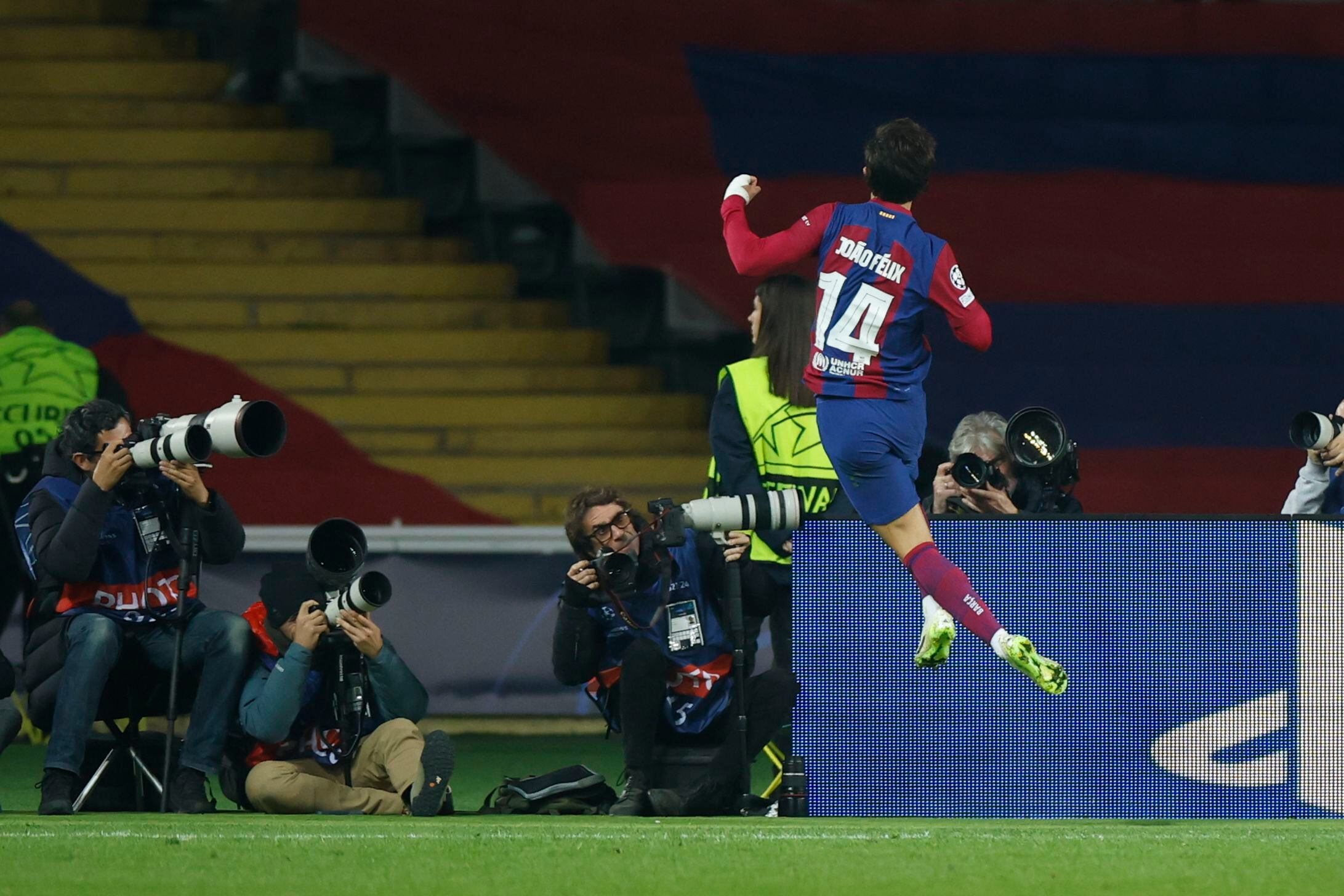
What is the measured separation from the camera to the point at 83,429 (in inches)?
203

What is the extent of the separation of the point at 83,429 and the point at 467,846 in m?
1.73

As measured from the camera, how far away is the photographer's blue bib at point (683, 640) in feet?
16.4

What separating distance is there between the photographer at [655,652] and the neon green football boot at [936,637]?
47 cm

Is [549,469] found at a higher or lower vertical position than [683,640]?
higher

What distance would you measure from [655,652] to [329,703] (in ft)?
2.78

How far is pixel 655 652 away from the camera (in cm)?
492

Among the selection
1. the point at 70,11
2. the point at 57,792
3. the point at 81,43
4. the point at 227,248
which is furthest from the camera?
the point at 70,11

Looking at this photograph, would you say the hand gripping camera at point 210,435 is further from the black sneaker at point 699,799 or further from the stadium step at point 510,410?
the stadium step at point 510,410

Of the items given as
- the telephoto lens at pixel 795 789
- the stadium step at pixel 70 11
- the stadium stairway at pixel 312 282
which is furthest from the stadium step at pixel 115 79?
the telephoto lens at pixel 795 789

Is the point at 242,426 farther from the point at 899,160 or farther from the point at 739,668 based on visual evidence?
the point at 899,160

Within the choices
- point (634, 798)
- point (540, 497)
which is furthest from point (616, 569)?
point (540, 497)

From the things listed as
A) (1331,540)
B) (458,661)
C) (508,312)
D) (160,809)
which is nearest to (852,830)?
(1331,540)

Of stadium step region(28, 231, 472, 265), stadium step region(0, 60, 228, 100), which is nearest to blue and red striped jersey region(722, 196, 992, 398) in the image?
stadium step region(28, 231, 472, 265)

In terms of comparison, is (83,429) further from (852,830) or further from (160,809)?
(852,830)
